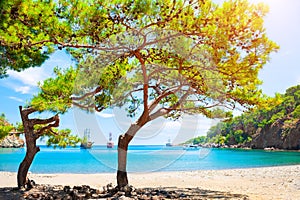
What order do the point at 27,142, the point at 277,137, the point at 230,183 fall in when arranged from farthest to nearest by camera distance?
the point at 277,137 → the point at 230,183 → the point at 27,142

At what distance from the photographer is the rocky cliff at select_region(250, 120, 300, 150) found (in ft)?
182

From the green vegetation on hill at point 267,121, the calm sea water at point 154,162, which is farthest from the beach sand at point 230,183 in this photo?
the green vegetation on hill at point 267,121

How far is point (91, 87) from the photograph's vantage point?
756 cm

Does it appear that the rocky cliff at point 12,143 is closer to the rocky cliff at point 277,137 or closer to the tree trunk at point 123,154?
the rocky cliff at point 277,137

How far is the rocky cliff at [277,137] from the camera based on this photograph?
55625mm

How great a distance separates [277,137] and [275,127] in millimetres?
2236

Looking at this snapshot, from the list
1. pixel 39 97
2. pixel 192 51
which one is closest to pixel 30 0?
pixel 39 97

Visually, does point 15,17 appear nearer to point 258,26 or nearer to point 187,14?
point 187,14

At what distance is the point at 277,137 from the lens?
2461 inches

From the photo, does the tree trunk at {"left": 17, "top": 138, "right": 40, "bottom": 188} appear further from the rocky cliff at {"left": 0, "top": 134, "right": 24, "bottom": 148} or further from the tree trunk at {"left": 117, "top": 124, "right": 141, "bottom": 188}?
the rocky cliff at {"left": 0, "top": 134, "right": 24, "bottom": 148}

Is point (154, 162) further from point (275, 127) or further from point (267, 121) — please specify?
point (267, 121)

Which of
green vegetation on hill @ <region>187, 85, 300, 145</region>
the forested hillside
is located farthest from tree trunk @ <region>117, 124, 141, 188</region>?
the forested hillside

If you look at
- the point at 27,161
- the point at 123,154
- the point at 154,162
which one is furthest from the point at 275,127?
the point at 27,161

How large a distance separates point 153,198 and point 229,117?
13.9 ft
